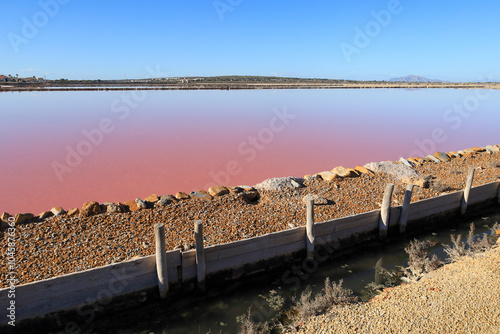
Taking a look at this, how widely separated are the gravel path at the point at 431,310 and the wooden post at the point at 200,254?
2.13 meters

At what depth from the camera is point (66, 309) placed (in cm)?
514

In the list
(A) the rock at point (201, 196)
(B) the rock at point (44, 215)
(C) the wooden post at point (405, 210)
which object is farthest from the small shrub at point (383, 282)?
(B) the rock at point (44, 215)

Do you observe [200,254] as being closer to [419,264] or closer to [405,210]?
[419,264]

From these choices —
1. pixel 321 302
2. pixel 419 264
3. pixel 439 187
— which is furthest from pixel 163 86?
pixel 321 302

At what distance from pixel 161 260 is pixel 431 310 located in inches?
181

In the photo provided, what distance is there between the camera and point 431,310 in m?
5.05

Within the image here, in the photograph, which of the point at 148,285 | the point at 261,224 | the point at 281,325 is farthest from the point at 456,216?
the point at 148,285

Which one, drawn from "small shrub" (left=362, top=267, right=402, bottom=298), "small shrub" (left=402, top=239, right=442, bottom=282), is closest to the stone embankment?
"small shrub" (left=362, top=267, right=402, bottom=298)

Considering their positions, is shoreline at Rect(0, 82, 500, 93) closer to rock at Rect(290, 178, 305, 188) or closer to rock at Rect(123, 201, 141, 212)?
rock at Rect(123, 201, 141, 212)

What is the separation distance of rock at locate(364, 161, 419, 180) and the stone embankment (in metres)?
0.03

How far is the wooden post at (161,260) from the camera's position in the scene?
5.43 meters

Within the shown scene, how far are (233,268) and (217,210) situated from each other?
203 cm

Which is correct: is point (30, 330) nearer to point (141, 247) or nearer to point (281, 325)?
point (141, 247)

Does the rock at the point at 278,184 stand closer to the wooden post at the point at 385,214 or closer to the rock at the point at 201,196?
the rock at the point at 201,196
